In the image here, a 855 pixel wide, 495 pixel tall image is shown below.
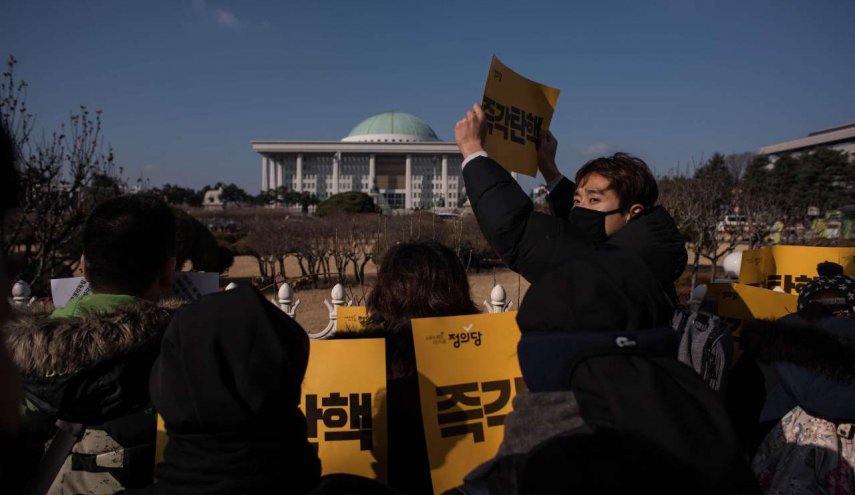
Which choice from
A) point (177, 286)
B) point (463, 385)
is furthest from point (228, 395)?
point (177, 286)

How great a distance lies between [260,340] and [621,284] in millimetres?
731

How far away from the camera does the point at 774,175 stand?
103 feet

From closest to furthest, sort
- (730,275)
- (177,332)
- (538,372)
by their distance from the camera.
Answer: (538,372) → (177,332) → (730,275)

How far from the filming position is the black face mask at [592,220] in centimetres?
193

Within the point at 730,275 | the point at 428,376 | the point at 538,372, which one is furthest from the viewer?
the point at 730,275

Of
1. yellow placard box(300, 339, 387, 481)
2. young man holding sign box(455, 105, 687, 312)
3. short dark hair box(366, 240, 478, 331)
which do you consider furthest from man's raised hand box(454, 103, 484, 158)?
yellow placard box(300, 339, 387, 481)

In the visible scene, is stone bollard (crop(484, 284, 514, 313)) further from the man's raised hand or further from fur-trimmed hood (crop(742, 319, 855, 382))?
the man's raised hand

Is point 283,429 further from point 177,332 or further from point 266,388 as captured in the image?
point 177,332

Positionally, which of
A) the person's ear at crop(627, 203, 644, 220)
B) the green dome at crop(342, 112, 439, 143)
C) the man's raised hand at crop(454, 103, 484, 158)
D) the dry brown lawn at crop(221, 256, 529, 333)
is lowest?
the dry brown lawn at crop(221, 256, 529, 333)

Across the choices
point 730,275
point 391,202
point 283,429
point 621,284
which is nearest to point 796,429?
point 621,284

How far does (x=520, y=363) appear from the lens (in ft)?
3.60

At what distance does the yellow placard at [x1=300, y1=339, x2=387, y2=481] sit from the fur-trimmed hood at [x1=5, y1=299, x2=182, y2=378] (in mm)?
575

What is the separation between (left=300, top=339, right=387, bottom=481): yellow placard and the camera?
1.90 m

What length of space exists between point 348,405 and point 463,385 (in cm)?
41
